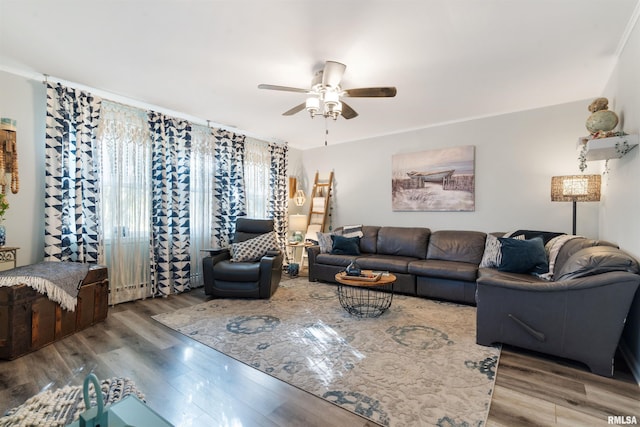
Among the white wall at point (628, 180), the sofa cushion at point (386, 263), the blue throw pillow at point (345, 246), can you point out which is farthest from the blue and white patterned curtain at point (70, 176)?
the white wall at point (628, 180)

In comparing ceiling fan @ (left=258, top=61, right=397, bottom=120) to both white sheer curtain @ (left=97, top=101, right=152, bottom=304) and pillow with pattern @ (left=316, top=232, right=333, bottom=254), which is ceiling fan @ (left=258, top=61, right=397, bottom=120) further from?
pillow with pattern @ (left=316, top=232, right=333, bottom=254)

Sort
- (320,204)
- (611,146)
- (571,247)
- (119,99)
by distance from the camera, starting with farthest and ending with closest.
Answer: (320,204) < (119,99) < (571,247) < (611,146)

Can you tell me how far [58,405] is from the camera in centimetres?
169

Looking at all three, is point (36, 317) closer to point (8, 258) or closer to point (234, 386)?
point (8, 258)

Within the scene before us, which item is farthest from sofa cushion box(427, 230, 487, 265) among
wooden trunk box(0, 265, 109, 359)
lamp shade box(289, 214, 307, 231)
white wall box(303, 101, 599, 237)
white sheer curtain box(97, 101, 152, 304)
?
wooden trunk box(0, 265, 109, 359)

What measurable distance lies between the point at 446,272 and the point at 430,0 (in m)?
2.87

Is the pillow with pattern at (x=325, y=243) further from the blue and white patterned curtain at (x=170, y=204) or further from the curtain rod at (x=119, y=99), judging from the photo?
the curtain rod at (x=119, y=99)

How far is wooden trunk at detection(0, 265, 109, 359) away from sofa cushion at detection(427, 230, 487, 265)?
4.18 m

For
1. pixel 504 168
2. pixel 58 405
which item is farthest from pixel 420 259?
pixel 58 405

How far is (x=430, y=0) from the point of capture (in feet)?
6.07

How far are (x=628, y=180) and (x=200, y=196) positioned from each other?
481 cm

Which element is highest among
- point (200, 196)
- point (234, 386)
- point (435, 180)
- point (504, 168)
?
point (504, 168)

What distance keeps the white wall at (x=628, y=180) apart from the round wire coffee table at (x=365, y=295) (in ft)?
5.95

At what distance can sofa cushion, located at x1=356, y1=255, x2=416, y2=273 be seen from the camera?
3.94m
